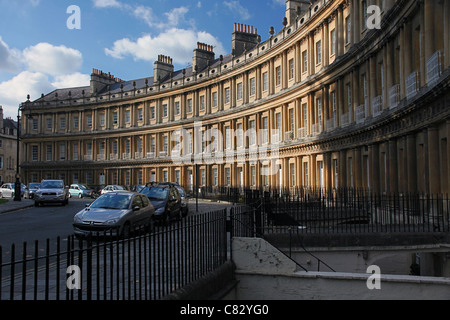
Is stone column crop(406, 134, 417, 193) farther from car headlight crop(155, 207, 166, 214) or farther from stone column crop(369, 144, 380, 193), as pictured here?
car headlight crop(155, 207, 166, 214)

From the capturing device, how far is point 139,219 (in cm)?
1515

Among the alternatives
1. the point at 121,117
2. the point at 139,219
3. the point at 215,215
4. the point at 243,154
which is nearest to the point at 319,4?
the point at 243,154

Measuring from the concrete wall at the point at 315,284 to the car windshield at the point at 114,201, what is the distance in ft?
23.3

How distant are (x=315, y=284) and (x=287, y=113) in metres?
30.3

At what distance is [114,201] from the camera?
49.6 feet

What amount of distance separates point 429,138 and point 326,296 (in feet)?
32.5

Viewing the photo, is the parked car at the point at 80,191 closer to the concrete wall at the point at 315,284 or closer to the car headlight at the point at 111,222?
the car headlight at the point at 111,222

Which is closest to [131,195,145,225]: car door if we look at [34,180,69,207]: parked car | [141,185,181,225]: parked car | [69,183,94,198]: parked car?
[141,185,181,225]: parked car

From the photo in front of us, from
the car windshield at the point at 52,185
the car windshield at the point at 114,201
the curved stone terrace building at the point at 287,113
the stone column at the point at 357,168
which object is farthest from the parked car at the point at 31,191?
the car windshield at the point at 114,201

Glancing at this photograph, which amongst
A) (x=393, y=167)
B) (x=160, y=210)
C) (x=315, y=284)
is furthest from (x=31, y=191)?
(x=315, y=284)

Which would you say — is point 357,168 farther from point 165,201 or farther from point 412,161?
point 165,201

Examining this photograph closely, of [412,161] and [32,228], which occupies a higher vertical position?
[412,161]

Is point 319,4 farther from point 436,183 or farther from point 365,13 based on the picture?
point 436,183

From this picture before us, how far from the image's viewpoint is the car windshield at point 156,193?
20.1 meters
